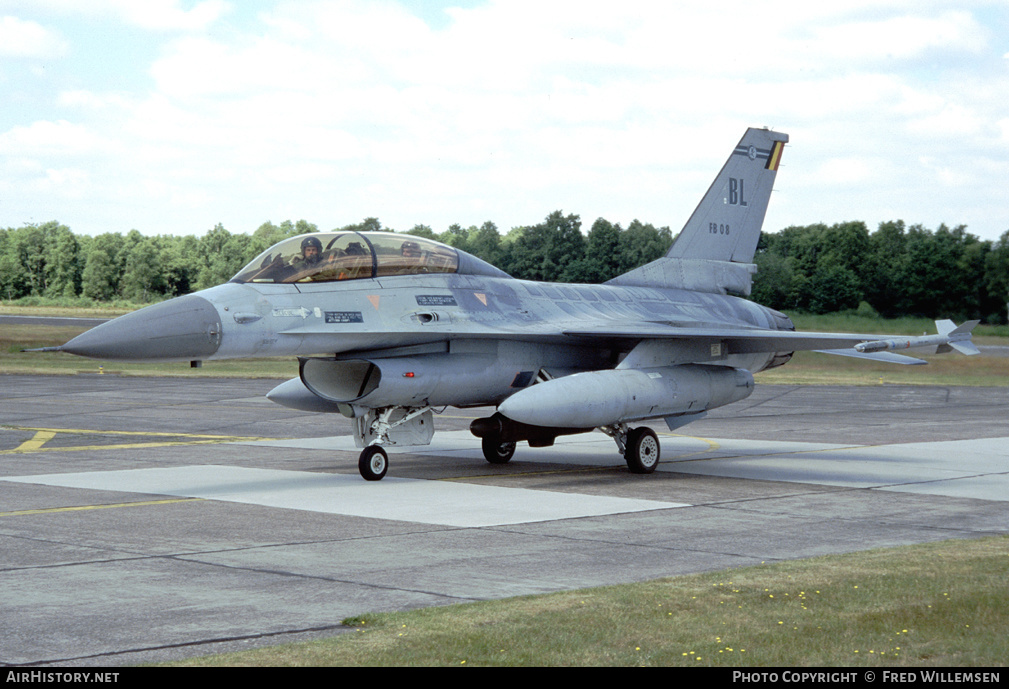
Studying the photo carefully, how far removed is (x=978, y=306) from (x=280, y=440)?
35.1 meters

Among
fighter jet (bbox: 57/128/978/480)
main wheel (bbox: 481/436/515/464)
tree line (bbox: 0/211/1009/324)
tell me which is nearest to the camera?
fighter jet (bbox: 57/128/978/480)

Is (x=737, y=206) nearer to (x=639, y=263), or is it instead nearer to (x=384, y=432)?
(x=384, y=432)

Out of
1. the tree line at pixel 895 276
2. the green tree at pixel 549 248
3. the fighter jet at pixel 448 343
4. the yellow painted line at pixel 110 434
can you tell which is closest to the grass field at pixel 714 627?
the fighter jet at pixel 448 343

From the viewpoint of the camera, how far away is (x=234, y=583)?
24.9 ft

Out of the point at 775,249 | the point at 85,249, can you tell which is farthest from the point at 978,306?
the point at 85,249

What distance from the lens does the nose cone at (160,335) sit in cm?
1112

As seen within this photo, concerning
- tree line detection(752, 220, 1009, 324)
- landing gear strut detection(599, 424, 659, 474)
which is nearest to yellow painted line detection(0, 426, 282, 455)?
landing gear strut detection(599, 424, 659, 474)

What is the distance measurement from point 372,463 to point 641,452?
392 cm

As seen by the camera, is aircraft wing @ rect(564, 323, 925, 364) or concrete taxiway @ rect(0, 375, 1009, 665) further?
aircraft wing @ rect(564, 323, 925, 364)

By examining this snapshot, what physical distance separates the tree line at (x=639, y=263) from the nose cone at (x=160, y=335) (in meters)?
17.5

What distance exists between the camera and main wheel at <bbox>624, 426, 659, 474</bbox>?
15016 millimetres

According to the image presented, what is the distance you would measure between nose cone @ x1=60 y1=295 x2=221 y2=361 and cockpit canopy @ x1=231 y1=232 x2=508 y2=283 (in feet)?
3.61

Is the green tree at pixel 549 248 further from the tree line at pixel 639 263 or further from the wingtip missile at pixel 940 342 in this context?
the wingtip missile at pixel 940 342

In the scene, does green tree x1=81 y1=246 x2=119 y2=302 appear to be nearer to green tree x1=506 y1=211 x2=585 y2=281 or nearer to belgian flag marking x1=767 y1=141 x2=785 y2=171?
green tree x1=506 y1=211 x2=585 y2=281
